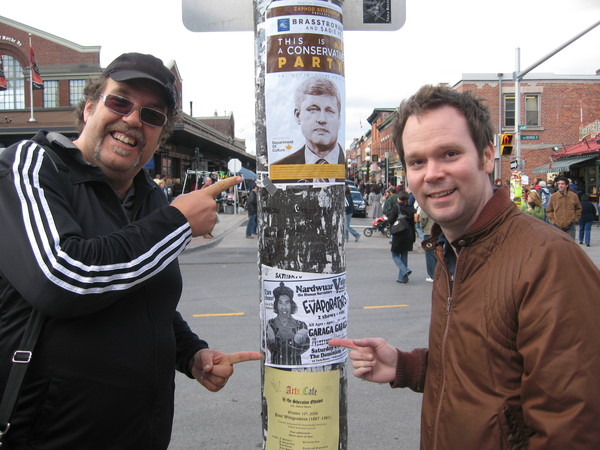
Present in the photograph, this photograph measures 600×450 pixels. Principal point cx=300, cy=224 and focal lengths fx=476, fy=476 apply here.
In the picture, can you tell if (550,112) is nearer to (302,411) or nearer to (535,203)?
(535,203)

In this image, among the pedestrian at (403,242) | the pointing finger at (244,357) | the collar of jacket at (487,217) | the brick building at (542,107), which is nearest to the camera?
the collar of jacket at (487,217)

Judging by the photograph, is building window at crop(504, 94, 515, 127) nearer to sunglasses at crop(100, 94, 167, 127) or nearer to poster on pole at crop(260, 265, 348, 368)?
poster on pole at crop(260, 265, 348, 368)

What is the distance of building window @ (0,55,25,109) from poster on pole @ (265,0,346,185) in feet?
141

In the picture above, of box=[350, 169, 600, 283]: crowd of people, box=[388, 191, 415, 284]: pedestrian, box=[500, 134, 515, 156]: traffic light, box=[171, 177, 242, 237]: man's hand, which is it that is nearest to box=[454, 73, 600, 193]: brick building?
box=[500, 134, 515, 156]: traffic light

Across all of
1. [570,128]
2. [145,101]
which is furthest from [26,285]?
[570,128]

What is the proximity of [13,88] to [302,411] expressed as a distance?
44.2 m

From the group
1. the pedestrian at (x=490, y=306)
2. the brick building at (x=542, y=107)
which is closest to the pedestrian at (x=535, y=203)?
the pedestrian at (x=490, y=306)

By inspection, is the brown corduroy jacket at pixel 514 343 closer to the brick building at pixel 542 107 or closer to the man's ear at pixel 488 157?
the man's ear at pixel 488 157

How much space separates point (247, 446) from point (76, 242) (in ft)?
9.22

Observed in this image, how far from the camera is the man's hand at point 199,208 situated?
1625 millimetres

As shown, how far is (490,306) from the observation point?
1.47 metres

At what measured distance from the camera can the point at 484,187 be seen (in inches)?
67.3

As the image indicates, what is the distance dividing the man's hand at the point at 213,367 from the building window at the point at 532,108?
34.9m

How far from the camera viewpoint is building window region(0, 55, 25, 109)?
37906 millimetres
